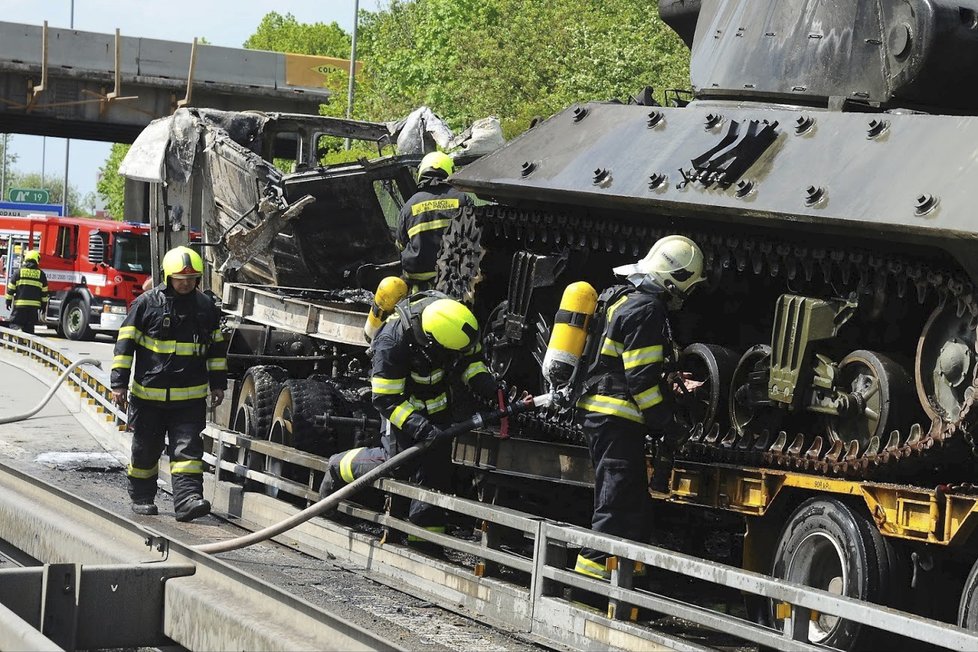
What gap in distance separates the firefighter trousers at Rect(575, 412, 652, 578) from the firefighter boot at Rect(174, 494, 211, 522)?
11.1 feet

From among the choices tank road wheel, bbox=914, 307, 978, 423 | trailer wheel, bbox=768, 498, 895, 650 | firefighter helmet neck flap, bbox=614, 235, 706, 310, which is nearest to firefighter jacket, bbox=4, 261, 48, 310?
firefighter helmet neck flap, bbox=614, 235, 706, 310

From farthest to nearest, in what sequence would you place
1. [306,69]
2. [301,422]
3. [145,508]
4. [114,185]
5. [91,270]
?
[114,185], [306,69], [91,270], [301,422], [145,508]

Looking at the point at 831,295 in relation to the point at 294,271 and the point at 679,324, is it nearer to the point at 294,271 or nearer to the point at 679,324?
the point at 679,324

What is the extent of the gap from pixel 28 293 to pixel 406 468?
2067 cm

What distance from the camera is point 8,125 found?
157 feet

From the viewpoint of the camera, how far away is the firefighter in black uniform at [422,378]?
923cm

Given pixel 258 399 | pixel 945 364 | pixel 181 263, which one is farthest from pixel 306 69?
pixel 945 364

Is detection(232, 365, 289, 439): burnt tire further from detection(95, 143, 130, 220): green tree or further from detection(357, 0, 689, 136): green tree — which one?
detection(95, 143, 130, 220): green tree

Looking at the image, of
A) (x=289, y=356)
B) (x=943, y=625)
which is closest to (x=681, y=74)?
(x=289, y=356)

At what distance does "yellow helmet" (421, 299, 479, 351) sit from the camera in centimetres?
918

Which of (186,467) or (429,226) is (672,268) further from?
(186,467)

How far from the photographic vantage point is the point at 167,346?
10.8 metres

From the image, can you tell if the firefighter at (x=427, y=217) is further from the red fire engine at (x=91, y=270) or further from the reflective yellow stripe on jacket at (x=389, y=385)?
the red fire engine at (x=91, y=270)

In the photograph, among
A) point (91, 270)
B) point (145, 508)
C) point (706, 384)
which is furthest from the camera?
point (91, 270)
